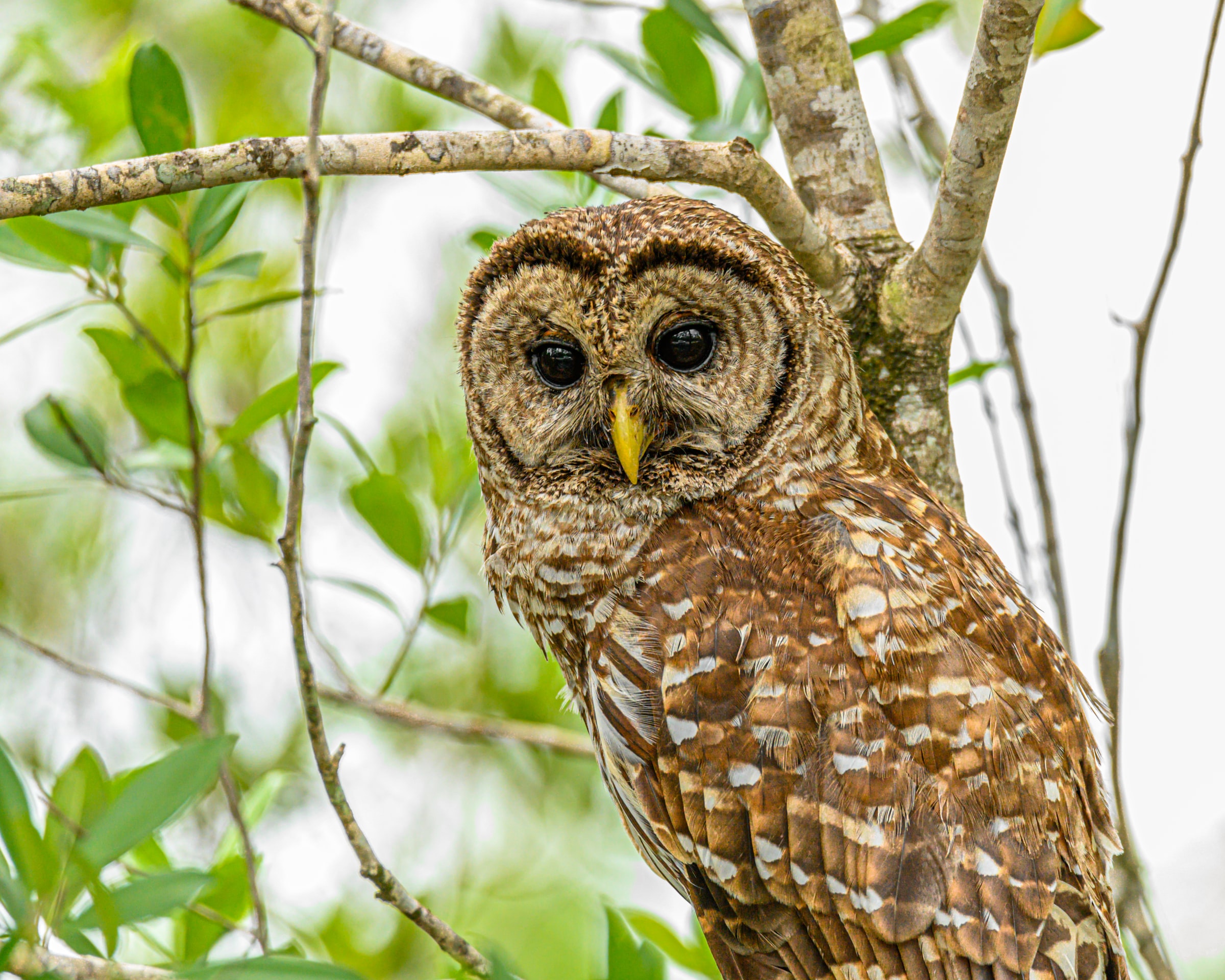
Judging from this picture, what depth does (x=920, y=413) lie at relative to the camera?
2463 mm

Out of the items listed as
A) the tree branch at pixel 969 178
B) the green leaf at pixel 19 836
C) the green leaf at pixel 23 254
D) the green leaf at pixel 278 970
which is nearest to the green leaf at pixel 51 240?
the green leaf at pixel 23 254

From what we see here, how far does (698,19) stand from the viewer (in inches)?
108

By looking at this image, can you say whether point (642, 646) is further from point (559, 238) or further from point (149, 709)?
point (149, 709)

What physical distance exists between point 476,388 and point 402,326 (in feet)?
8.07

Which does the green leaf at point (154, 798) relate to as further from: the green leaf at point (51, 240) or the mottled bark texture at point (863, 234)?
the mottled bark texture at point (863, 234)

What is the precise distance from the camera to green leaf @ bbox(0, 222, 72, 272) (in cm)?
228

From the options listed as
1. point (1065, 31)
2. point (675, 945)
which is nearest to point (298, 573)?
point (675, 945)

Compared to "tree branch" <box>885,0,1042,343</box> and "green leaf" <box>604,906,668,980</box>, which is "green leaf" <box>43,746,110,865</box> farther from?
"tree branch" <box>885,0,1042,343</box>

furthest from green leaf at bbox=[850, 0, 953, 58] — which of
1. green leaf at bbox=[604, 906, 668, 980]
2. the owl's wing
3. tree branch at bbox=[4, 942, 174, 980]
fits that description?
→ tree branch at bbox=[4, 942, 174, 980]

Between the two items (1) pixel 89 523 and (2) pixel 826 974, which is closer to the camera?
(2) pixel 826 974

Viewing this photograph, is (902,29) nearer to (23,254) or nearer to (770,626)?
(770,626)

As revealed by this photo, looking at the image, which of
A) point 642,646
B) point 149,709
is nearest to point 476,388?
point 642,646

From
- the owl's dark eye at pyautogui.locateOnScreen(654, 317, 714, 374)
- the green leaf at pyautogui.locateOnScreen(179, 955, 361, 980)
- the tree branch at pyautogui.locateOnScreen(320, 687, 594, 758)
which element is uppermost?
the owl's dark eye at pyautogui.locateOnScreen(654, 317, 714, 374)

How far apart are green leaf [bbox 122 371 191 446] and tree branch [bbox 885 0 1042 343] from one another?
159 cm
